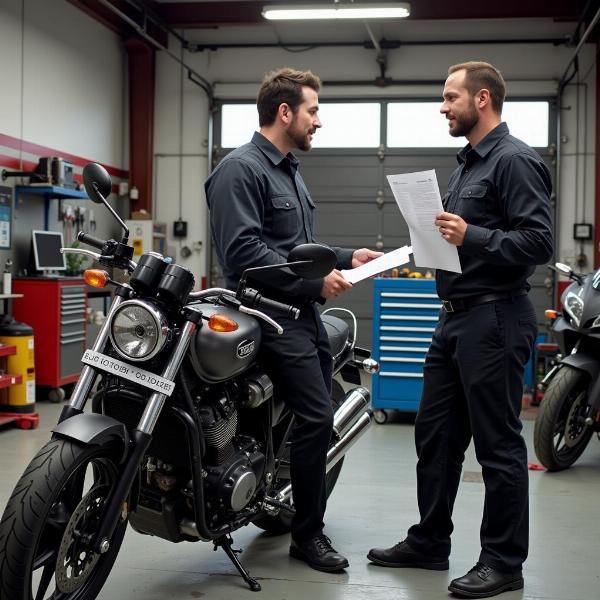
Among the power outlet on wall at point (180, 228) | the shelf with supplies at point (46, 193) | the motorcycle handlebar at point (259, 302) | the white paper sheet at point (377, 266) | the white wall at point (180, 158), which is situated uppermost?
the white wall at point (180, 158)

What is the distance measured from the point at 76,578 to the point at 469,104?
1.71 m

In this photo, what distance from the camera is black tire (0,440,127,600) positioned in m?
1.81

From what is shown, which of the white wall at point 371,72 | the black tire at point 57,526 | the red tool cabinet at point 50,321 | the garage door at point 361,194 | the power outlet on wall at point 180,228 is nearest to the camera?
the black tire at point 57,526

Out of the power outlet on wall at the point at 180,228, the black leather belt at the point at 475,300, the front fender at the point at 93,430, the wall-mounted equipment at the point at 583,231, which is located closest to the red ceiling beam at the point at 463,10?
the wall-mounted equipment at the point at 583,231

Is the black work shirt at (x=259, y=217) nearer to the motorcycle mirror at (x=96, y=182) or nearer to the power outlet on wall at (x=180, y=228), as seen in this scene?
Answer: the motorcycle mirror at (x=96, y=182)

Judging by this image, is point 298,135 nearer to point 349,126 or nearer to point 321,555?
point 321,555

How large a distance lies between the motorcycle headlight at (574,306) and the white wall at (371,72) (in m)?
4.75

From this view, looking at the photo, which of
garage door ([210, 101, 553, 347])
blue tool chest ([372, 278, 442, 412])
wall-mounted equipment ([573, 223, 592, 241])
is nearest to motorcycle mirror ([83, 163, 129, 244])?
blue tool chest ([372, 278, 442, 412])

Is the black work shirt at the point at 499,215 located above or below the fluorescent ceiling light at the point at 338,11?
below

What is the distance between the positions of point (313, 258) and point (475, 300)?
60 cm

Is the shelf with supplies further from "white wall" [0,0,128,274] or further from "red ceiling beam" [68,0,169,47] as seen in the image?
"red ceiling beam" [68,0,169,47]

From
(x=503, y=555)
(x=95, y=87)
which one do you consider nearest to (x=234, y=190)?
(x=503, y=555)

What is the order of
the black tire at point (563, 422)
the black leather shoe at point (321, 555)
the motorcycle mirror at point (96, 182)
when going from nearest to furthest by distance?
the motorcycle mirror at point (96, 182) < the black leather shoe at point (321, 555) < the black tire at point (563, 422)

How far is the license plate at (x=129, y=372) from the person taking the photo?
2.03 metres
